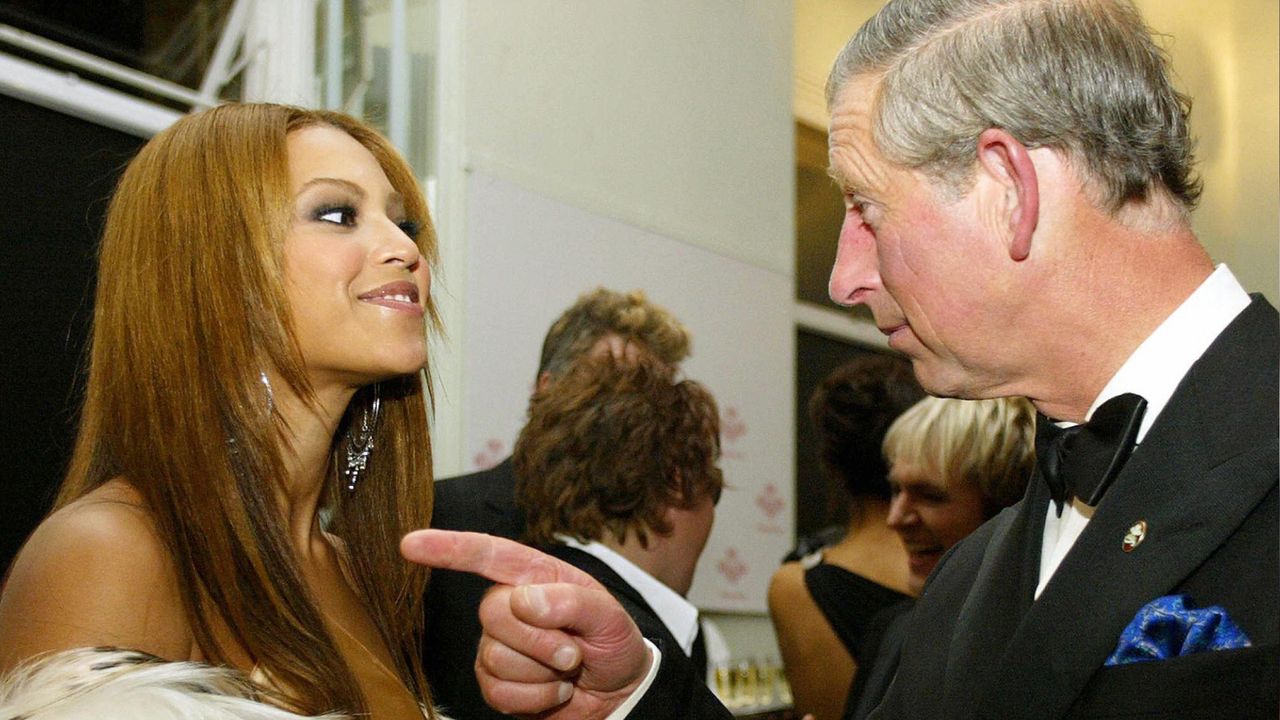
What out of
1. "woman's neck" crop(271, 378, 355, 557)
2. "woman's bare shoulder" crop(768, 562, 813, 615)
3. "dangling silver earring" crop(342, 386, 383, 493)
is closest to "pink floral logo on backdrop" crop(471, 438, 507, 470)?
"woman's bare shoulder" crop(768, 562, 813, 615)

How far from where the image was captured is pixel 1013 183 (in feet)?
4.32

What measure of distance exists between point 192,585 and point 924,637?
0.86m

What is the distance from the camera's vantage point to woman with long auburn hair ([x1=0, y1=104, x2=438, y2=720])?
134 centimetres

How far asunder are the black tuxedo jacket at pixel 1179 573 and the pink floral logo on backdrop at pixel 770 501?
11.5 feet

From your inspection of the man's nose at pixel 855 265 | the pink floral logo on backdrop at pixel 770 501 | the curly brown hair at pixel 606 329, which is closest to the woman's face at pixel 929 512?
the curly brown hair at pixel 606 329

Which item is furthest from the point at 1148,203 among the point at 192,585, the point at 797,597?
the point at 797,597

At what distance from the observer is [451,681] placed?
86.3 inches

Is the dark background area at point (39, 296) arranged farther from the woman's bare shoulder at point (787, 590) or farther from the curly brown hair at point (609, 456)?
the woman's bare shoulder at point (787, 590)

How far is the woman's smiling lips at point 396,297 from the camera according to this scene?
162 centimetres

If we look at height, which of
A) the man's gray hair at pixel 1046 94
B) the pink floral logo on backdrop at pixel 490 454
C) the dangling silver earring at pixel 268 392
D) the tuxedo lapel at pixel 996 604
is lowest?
the tuxedo lapel at pixel 996 604

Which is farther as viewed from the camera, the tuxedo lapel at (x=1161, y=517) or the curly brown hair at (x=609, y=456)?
the curly brown hair at (x=609, y=456)

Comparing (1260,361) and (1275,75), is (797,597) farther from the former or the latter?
(1260,361)

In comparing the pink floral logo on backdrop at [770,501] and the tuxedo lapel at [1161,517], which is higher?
the tuxedo lapel at [1161,517]

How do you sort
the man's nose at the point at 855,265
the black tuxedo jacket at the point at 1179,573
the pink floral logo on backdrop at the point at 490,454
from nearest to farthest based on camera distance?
the black tuxedo jacket at the point at 1179,573 → the man's nose at the point at 855,265 → the pink floral logo on backdrop at the point at 490,454
